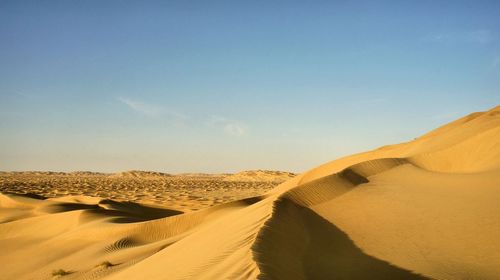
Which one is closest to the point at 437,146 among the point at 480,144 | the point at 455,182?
the point at 480,144

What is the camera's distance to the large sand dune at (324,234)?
4.52 m

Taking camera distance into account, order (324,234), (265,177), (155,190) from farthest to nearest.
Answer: (265,177) → (155,190) → (324,234)

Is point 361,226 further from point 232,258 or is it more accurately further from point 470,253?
point 232,258

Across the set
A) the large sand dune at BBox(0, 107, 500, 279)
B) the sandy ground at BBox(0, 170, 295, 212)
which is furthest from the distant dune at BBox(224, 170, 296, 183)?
the large sand dune at BBox(0, 107, 500, 279)

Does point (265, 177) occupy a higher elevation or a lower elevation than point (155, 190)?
higher

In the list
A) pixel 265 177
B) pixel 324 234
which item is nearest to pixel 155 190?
pixel 324 234

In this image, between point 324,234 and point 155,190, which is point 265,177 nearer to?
point 155,190

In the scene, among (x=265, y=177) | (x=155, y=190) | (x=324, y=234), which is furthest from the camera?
(x=265, y=177)

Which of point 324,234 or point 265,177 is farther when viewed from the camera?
point 265,177

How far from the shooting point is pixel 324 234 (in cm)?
576

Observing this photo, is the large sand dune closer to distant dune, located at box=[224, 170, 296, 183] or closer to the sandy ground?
the sandy ground

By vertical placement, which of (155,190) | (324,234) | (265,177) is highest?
(265,177)

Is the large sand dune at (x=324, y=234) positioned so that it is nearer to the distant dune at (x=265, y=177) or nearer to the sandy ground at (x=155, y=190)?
the sandy ground at (x=155, y=190)

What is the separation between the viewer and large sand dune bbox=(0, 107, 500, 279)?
4523mm
